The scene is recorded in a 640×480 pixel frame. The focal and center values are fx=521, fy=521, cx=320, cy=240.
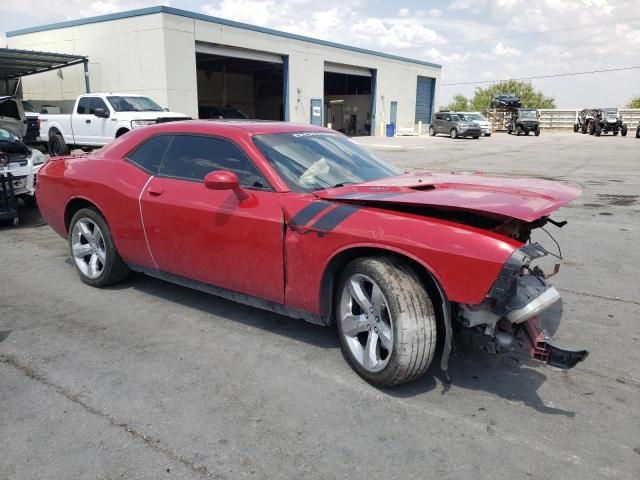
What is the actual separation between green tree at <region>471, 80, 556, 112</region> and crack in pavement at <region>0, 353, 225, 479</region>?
97115 mm

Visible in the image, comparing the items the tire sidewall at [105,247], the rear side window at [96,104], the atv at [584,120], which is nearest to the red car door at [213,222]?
the tire sidewall at [105,247]

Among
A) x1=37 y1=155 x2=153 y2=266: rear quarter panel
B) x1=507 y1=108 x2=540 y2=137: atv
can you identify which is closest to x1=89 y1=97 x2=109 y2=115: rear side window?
x1=37 y1=155 x2=153 y2=266: rear quarter panel

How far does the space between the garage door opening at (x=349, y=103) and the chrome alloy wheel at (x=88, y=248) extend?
36.3 meters

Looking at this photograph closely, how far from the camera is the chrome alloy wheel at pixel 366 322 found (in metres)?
2.96

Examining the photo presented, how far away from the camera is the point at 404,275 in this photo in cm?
289

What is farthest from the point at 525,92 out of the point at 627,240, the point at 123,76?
the point at 627,240

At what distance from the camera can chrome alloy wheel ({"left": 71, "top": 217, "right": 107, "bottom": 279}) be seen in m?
4.67

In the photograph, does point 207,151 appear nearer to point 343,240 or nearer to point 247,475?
point 343,240

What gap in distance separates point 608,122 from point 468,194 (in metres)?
41.3

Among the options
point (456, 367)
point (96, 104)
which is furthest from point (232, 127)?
point (96, 104)

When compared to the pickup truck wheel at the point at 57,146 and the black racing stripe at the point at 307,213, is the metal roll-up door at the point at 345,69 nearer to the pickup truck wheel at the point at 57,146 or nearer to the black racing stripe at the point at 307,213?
the pickup truck wheel at the point at 57,146

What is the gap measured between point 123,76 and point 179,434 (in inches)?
897

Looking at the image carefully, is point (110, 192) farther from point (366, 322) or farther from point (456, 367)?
point (456, 367)

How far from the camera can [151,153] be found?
431 centimetres
